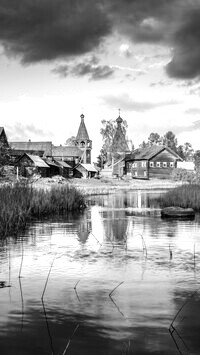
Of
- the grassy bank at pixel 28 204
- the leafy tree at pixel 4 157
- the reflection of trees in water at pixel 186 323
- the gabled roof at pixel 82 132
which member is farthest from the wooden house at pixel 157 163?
the reflection of trees in water at pixel 186 323

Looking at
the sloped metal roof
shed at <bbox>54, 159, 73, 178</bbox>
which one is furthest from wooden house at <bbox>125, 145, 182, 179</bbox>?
the sloped metal roof

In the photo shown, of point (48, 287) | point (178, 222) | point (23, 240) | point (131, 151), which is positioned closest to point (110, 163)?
point (131, 151)

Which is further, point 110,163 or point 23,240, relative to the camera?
point 110,163

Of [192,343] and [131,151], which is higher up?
[131,151]

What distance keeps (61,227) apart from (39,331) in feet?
53.5

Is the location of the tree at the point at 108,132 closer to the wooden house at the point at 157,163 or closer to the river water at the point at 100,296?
the wooden house at the point at 157,163

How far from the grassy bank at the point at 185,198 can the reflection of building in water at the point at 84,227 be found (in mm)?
8861

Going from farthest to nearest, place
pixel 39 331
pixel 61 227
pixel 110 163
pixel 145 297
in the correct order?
pixel 110 163, pixel 61 227, pixel 145 297, pixel 39 331

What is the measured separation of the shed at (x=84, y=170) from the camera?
396ft

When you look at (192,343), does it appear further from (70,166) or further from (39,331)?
(70,166)

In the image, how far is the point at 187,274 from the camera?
13.4 metres

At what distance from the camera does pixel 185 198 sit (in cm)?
3778

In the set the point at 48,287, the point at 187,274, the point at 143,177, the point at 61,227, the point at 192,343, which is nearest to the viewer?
the point at 192,343

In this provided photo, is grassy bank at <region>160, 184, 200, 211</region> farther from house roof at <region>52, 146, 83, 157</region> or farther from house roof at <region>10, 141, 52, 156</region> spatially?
house roof at <region>52, 146, 83, 157</region>
